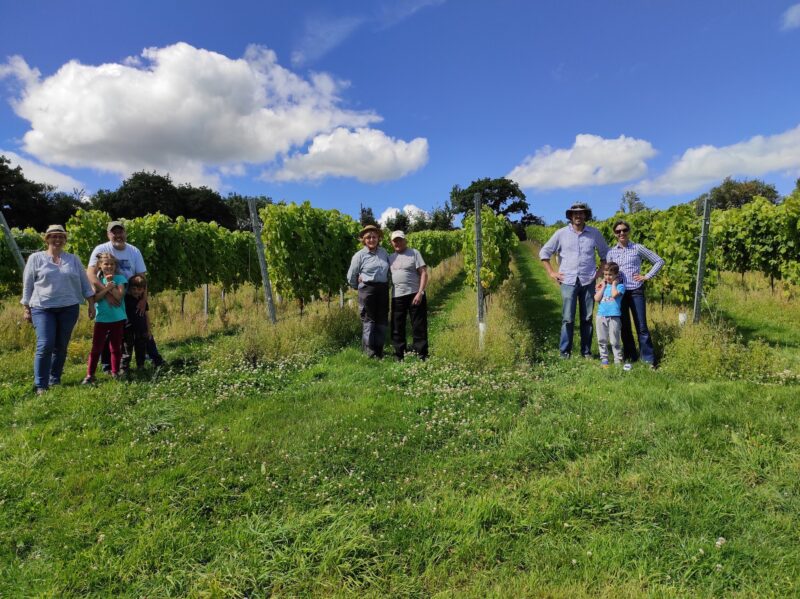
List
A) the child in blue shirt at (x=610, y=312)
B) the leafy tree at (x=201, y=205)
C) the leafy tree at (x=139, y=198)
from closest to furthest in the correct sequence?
the child in blue shirt at (x=610, y=312) < the leafy tree at (x=139, y=198) < the leafy tree at (x=201, y=205)

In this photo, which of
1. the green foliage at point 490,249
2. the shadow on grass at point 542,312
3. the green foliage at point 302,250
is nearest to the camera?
the shadow on grass at point 542,312

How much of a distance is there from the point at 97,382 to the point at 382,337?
3322 mm

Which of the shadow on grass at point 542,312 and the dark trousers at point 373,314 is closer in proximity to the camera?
the dark trousers at point 373,314

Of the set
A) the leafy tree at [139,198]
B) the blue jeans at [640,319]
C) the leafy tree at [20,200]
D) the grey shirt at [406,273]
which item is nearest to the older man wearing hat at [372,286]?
the grey shirt at [406,273]

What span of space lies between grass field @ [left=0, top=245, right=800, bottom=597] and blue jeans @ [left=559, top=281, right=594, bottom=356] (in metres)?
0.82

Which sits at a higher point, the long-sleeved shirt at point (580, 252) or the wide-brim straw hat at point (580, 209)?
the wide-brim straw hat at point (580, 209)

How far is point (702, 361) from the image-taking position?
4578mm

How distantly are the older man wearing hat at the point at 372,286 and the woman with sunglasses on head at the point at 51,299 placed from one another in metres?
3.10

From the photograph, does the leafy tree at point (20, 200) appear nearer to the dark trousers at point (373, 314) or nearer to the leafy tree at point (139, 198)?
the leafy tree at point (139, 198)

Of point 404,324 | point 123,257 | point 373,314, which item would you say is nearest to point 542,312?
point 404,324

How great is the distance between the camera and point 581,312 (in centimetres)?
544

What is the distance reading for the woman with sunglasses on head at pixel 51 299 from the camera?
14.6 feet

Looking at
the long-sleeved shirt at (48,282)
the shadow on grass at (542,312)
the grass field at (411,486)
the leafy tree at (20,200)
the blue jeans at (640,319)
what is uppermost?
the leafy tree at (20,200)

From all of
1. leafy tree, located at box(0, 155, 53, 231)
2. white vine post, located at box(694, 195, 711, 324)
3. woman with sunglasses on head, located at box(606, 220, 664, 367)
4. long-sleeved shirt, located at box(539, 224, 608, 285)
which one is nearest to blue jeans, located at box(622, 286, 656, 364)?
woman with sunglasses on head, located at box(606, 220, 664, 367)
